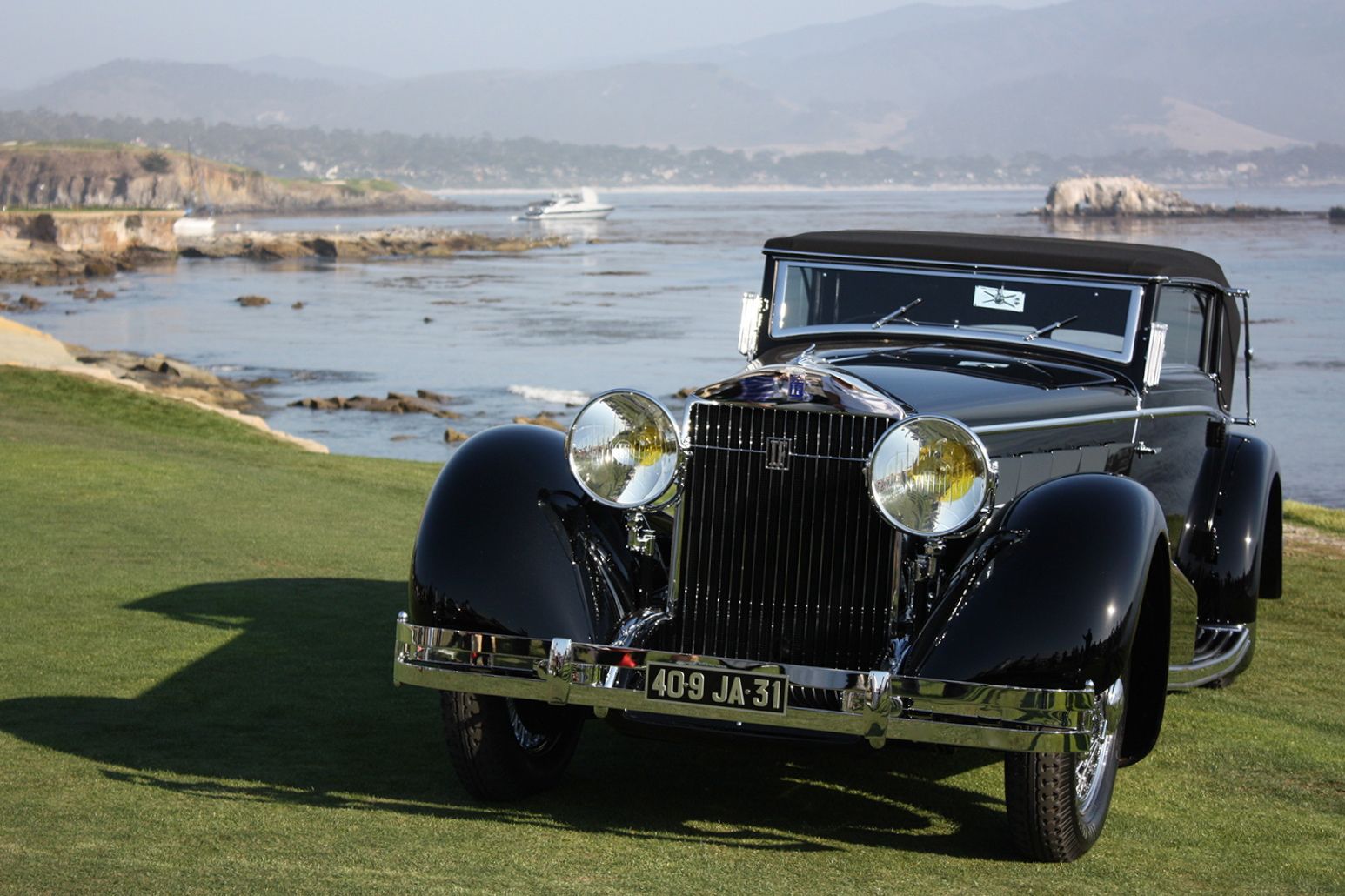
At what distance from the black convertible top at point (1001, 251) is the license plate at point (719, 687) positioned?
2.95 m

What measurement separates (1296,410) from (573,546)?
29.4m

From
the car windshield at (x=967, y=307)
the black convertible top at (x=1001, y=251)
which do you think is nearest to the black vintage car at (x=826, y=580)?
the car windshield at (x=967, y=307)

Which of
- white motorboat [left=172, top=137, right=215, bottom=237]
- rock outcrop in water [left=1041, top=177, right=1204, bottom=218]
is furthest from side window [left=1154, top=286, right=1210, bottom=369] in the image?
rock outcrop in water [left=1041, top=177, right=1204, bottom=218]

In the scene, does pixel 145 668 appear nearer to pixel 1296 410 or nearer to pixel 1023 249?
pixel 1023 249

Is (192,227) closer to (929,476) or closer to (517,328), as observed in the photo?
(517,328)

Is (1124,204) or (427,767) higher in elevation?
(1124,204)

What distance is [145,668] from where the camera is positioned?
696cm

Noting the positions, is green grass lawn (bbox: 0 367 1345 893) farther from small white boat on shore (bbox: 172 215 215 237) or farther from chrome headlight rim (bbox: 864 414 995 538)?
small white boat on shore (bbox: 172 215 215 237)

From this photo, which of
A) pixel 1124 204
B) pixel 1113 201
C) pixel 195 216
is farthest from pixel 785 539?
pixel 195 216

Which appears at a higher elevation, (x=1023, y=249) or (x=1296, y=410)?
(x=1023, y=249)

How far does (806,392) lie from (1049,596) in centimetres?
104

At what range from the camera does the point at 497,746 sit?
5.23 m

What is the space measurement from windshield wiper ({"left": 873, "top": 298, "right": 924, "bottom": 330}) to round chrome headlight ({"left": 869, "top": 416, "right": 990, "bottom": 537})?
1.94 meters

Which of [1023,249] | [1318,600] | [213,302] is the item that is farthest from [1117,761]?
[213,302]
